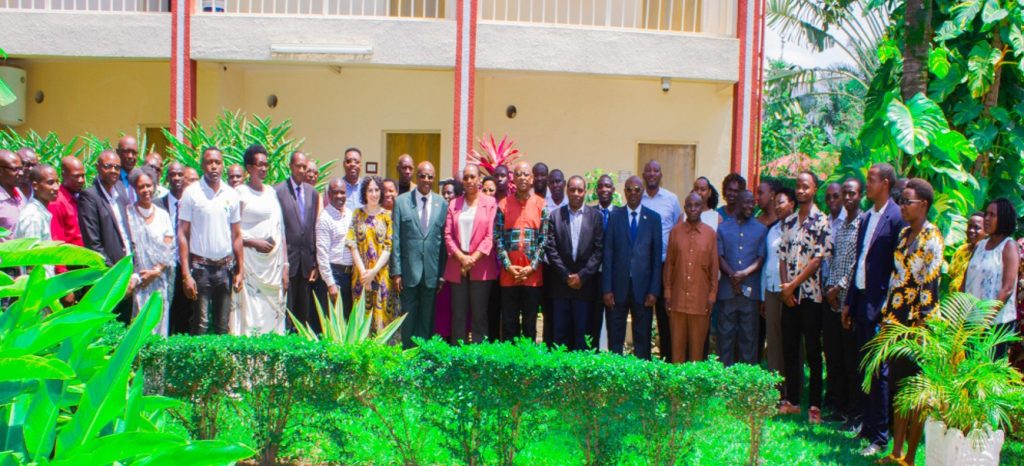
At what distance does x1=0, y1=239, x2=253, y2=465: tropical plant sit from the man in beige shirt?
A: 6.60m

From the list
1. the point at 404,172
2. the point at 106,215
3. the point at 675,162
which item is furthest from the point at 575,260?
the point at 675,162

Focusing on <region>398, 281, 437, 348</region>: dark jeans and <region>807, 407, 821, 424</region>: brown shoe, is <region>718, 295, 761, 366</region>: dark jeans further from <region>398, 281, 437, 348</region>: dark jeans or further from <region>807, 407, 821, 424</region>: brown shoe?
<region>398, 281, 437, 348</region>: dark jeans

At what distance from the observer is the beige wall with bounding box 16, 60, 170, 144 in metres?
14.6

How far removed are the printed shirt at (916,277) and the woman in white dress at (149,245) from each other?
535 centimetres

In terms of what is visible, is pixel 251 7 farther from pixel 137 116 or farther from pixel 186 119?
pixel 137 116

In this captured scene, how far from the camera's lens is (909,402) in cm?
579

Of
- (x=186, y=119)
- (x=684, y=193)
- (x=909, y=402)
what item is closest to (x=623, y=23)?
(x=684, y=193)

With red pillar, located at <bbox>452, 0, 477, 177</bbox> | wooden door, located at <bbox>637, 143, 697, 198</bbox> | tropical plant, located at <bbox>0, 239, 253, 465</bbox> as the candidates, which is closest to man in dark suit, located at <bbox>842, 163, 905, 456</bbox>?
tropical plant, located at <bbox>0, 239, 253, 465</bbox>

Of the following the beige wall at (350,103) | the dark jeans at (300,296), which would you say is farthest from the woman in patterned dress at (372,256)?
the beige wall at (350,103)

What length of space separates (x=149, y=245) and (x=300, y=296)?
1465mm

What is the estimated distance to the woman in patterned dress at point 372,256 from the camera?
845cm

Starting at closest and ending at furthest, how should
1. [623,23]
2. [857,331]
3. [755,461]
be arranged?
[755,461] < [857,331] < [623,23]

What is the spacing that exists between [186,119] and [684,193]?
7234 mm

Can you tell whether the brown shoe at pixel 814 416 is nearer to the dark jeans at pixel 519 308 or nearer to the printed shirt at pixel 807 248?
the printed shirt at pixel 807 248
